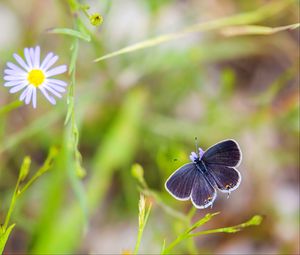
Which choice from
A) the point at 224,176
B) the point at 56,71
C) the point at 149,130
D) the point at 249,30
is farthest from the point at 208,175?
the point at 149,130

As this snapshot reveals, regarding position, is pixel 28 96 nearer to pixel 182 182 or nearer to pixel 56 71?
pixel 56 71

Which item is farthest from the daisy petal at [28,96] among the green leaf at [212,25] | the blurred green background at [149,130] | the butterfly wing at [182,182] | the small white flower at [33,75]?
the blurred green background at [149,130]

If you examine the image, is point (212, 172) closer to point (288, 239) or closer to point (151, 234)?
point (151, 234)

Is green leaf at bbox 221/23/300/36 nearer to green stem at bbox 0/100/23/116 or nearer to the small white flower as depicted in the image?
the small white flower

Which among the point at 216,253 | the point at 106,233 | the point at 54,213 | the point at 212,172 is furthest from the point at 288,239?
the point at 212,172

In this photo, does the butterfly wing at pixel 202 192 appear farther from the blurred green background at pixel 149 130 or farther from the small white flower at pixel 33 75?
the blurred green background at pixel 149 130

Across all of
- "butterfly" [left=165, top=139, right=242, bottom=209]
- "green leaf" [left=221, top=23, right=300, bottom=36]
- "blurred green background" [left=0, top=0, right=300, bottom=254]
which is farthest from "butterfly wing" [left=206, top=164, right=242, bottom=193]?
"blurred green background" [left=0, top=0, right=300, bottom=254]
